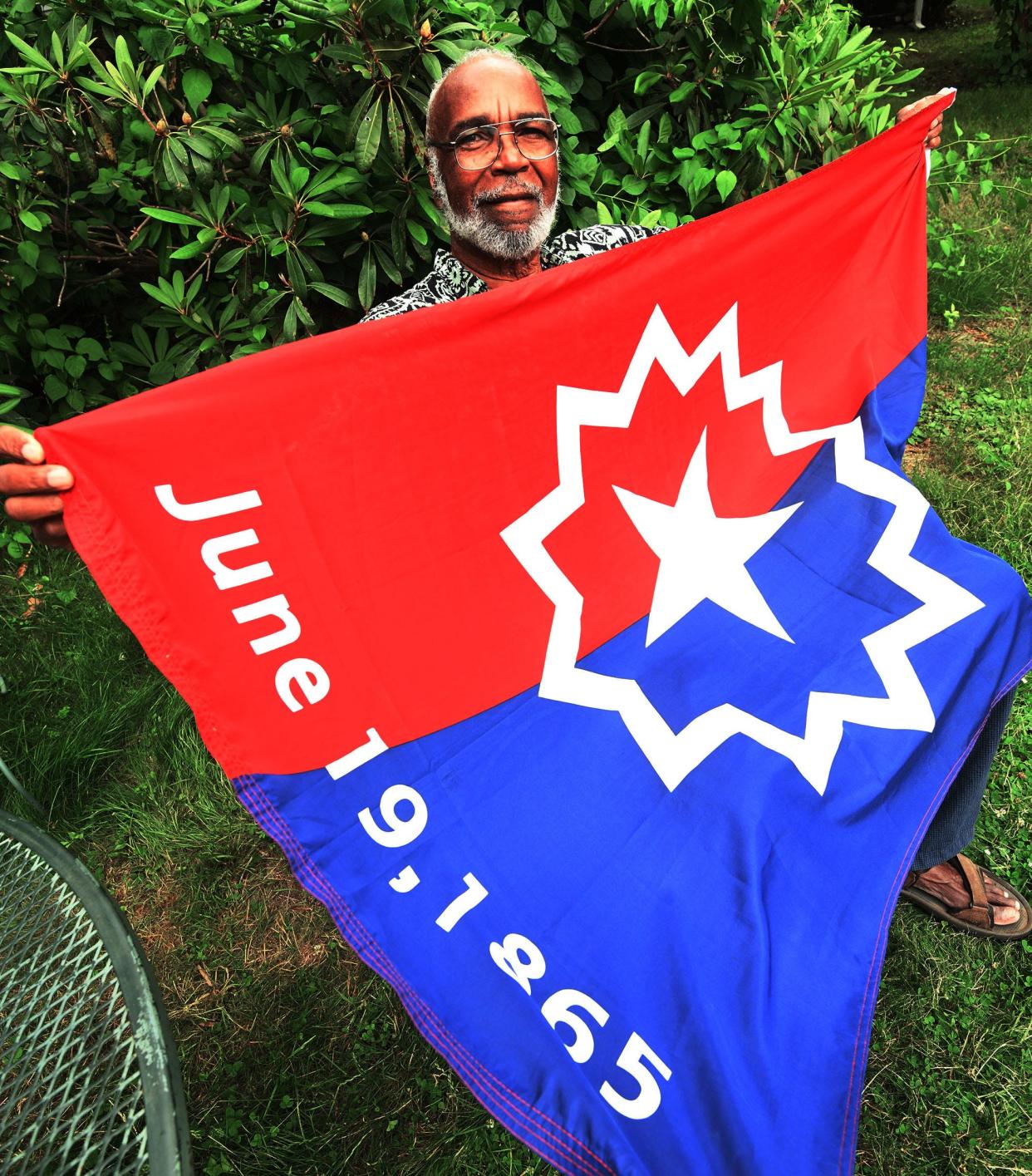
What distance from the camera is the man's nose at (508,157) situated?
2.07 metres

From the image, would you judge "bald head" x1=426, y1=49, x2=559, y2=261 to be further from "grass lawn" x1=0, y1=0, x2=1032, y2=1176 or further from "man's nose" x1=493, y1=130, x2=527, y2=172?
"grass lawn" x1=0, y1=0, x2=1032, y2=1176

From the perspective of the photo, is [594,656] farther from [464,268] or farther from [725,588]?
[464,268]

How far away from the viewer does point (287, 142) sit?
2.32 metres

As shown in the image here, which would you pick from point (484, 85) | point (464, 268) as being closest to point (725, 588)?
point (464, 268)

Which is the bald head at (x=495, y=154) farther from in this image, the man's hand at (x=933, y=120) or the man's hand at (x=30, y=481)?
the man's hand at (x=30, y=481)

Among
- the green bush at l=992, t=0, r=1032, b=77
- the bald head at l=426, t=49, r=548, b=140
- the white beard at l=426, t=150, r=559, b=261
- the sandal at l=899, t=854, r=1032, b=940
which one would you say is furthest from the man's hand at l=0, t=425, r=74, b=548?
the green bush at l=992, t=0, r=1032, b=77

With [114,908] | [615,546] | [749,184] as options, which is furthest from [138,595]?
[749,184]

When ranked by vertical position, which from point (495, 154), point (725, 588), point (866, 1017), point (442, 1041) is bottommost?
point (866, 1017)

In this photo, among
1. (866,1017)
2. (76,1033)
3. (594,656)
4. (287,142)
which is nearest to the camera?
(76,1033)

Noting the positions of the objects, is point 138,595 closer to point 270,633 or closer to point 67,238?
point 270,633

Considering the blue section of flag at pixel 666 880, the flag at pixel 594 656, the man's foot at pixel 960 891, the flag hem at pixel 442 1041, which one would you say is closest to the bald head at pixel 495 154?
the flag at pixel 594 656

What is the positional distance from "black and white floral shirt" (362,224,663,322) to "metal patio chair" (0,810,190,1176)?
1414 mm

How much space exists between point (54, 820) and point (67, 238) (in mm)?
1764

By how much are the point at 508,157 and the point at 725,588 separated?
3.98ft
